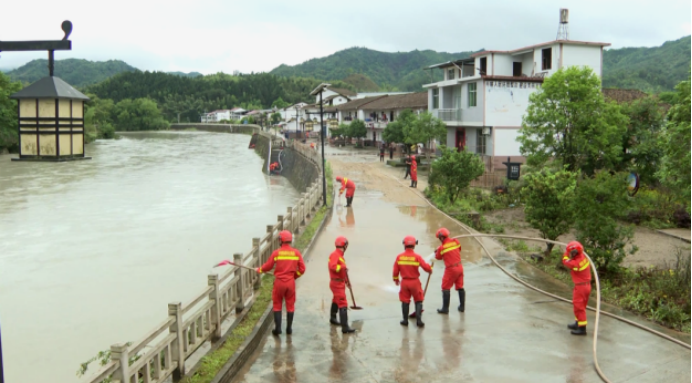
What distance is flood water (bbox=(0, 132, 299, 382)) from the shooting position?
1322cm

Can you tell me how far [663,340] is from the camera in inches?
360

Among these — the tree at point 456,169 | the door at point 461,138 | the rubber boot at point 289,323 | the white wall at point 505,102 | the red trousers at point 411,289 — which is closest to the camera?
the rubber boot at point 289,323

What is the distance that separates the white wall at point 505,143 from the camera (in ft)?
112

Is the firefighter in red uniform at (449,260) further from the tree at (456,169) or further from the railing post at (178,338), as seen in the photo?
the tree at (456,169)

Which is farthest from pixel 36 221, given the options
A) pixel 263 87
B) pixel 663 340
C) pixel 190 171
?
pixel 263 87

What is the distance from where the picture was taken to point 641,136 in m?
24.7

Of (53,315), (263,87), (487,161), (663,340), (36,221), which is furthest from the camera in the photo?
(263,87)

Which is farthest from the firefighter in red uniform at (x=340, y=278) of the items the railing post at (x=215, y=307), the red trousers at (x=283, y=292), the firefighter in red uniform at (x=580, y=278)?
the firefighter in red uniform at (x=580, y=278)

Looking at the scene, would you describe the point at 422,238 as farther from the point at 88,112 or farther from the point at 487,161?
the point at 88,112

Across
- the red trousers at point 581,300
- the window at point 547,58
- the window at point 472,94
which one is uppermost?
the window at point 547,58

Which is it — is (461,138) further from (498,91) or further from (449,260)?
(449,260)

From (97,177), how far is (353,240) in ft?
109

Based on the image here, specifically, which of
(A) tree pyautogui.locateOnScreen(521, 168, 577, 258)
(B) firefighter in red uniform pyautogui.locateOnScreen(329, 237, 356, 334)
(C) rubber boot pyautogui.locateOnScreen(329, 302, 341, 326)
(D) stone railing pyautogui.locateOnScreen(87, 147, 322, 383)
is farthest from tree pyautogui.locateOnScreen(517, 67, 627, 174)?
(B) firefighter in red uniform pyautogui.locateOnScreen(329, 237, 356, 334)

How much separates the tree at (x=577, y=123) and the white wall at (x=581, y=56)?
11.1 meters
